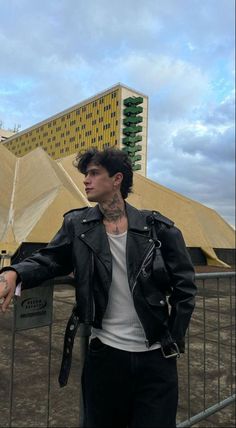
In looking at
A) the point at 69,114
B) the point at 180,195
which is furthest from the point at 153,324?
the point at 69,114

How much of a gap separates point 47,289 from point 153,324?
2.41 feet

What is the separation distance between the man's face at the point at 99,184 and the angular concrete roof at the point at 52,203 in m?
16.9

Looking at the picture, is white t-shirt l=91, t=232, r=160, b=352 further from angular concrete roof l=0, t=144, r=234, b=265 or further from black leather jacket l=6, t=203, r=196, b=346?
angular concrete roof l=0, t=144, r=234, b=265

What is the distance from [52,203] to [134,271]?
65.5 feet

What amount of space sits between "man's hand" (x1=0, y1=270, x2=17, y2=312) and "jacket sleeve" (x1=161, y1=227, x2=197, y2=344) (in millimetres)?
774

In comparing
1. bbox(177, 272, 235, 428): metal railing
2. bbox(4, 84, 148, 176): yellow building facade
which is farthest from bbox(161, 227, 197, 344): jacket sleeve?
bbox(4, 84, 148, 176): yellow building facade

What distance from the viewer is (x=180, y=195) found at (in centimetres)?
3030

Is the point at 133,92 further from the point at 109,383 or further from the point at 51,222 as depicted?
the point at 109,383

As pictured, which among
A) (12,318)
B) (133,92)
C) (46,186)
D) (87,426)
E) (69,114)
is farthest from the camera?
(69,114)

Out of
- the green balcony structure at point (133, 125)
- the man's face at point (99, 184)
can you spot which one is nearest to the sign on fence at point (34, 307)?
the man's face at point (99, 184)

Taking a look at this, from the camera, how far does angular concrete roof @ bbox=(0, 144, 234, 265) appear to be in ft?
67.9

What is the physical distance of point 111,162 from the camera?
2.18 meters

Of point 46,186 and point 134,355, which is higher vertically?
point 46,186

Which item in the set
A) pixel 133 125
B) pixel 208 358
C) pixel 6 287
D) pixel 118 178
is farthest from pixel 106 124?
pixel 6 287
